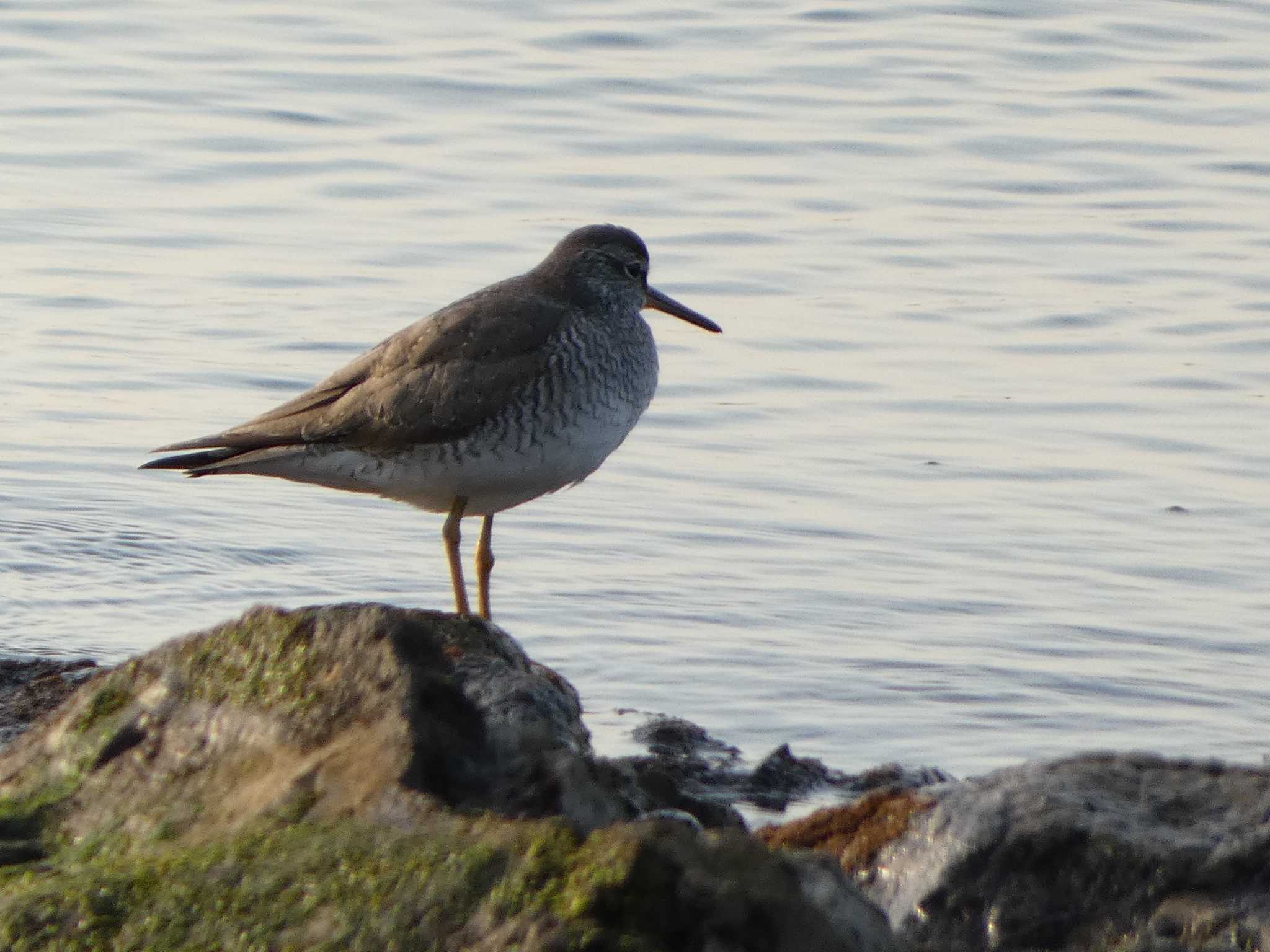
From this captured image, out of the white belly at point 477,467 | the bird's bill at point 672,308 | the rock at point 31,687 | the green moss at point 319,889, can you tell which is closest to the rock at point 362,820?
the green moss at point 319,889

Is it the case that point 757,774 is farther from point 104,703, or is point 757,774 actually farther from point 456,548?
point 104,703

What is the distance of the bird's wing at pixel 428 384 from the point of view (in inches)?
279

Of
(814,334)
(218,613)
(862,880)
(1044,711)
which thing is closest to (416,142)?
(814,334)

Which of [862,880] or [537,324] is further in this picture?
[537,324]

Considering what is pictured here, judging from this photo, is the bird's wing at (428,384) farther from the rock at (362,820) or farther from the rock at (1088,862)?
the rock at (1088,862)

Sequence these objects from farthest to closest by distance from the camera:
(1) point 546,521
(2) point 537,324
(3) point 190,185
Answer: (3) point 190,185
(1) point 546,521
(2) point 537,324

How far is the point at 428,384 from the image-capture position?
23.5 ft

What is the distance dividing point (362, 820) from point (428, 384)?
134 inches

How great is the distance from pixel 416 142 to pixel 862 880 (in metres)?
11.2

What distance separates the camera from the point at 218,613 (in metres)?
8.38

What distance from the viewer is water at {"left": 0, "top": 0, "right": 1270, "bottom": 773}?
8.34 meters

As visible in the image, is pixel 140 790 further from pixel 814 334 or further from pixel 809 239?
pixel 809 239

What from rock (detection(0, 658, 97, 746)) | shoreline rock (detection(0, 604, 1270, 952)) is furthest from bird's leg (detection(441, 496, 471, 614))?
shoreline rock (detection(0, 604, 1270, 952))

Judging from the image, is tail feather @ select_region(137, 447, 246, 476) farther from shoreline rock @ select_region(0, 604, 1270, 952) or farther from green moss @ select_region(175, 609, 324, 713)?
green moss @ select_region(175, 609, 324, 713)
